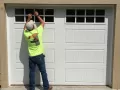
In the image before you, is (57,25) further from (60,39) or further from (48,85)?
(48,85)

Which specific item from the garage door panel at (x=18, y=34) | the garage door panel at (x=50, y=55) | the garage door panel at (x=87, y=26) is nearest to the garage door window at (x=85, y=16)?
the garage door panel at (x=87, y=26)

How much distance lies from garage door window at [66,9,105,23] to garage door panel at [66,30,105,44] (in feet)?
0.93

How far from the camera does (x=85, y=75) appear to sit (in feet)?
25.2

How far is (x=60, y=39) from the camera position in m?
7.47

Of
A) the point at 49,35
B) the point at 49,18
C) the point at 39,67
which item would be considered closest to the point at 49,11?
the point at 49,18

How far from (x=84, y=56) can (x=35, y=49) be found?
140 cm

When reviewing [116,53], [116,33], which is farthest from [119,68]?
[116,33]

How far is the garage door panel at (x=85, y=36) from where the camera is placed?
294 inches

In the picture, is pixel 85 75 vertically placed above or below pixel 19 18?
below

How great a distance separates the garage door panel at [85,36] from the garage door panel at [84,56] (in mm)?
266

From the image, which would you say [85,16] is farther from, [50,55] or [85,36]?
[50,55]

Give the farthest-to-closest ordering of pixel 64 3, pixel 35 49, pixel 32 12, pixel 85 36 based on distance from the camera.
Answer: pixel 85 36, pixel 32 12, pixel 64 3, pixel 35 49

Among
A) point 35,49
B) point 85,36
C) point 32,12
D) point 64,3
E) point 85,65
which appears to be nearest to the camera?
point 35,49

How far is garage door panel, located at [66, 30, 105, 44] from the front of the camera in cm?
748
